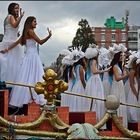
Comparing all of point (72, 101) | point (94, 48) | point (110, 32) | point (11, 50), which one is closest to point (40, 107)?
point (11, 50)

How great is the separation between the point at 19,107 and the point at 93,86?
1.50 meters

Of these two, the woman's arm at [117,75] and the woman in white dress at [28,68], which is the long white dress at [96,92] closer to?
the woman's arm at [117,75]

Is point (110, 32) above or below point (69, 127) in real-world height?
above

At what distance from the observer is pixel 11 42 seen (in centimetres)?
831

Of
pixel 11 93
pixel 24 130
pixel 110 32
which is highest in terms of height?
pixel 110 32

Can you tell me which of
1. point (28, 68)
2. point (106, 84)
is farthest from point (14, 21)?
point (106, 84)

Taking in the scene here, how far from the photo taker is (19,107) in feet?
25.4

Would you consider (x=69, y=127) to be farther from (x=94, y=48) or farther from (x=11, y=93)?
(x=94, y=48)

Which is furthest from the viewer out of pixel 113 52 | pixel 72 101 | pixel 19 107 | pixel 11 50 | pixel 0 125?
pixel 72 101

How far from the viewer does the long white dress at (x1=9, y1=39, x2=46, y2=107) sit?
7793mm

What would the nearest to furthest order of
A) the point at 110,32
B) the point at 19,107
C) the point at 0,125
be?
the point at 0,125 < the point at 19,107 < the point at 110,32

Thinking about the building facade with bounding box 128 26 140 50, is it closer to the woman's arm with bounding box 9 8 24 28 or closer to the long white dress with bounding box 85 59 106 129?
the long white dress with bounding box 85 59 106 129

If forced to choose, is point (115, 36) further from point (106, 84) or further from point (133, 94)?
point (106, 84)

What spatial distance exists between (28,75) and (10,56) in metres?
0.58
